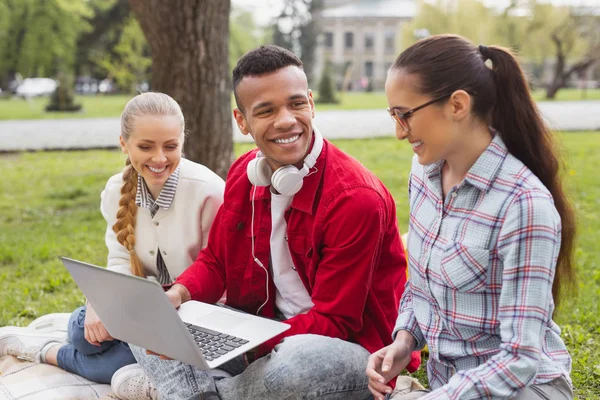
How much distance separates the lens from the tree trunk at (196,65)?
16.5 feet

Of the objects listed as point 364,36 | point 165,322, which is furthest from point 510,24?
point 165,322

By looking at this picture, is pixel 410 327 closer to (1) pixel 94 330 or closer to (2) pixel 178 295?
(2) pixel 178 295

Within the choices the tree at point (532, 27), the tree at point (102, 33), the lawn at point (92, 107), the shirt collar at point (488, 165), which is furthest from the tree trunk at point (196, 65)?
the tree at point (102, 33)

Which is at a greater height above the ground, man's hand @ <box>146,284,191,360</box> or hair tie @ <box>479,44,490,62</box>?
hair tie @ <box>479,44,490,62</box>

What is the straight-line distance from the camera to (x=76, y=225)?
21.5ft

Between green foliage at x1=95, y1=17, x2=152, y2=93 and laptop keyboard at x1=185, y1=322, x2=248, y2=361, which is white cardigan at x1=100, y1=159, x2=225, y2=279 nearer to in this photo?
laptop keyboard at x1=185, y1=322, x2=248, y2=361

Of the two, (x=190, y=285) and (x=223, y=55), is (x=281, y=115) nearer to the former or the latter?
(x=190, y=285)

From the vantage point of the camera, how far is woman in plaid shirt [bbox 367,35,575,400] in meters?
1.95

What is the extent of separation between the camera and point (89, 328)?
3020 millimetres

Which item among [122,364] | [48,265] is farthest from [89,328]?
[48,265]

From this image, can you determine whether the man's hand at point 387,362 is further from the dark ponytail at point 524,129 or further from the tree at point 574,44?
the tree at point 574,44

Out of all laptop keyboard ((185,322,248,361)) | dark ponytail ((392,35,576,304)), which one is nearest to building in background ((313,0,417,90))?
laptop keyboard ((185,322,248,361))

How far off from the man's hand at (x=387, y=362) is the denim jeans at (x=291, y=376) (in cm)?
20

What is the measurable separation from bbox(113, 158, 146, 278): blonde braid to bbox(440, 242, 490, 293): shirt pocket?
1.66m
